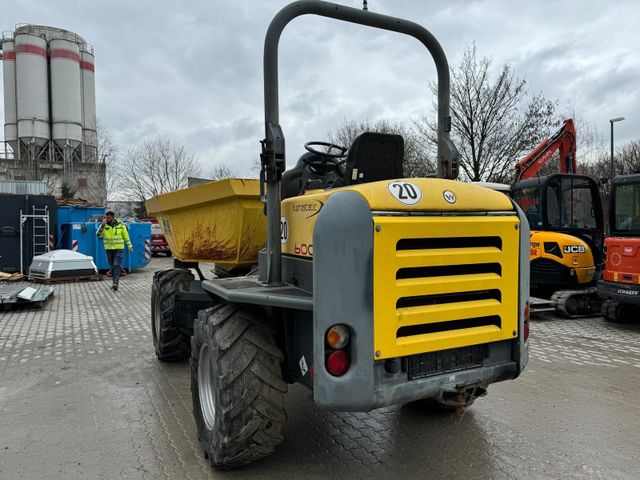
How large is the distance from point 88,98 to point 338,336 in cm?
4754

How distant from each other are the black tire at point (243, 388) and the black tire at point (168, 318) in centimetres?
236

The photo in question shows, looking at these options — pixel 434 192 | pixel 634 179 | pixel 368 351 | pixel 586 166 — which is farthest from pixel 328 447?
pixel 586 166

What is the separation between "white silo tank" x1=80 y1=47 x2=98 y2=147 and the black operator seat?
45007 mm

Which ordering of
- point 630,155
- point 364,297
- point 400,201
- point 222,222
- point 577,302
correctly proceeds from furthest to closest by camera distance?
point 630,155 → point 577,302 → point 222,222 → point 400,201 → point 364,297

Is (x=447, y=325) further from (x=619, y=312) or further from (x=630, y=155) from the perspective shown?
(x=630, y=155)

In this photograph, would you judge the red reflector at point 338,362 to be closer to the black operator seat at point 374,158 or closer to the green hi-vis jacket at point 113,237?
the black operator seat at point 374,158

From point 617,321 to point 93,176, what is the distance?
3665cm

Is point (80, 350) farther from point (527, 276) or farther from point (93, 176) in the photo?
point (93, 176)

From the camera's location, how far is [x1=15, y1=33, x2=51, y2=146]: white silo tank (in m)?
40.2

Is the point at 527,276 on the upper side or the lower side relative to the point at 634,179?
lower

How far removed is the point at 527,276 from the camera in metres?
3.25

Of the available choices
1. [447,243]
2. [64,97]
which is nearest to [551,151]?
[447,243]

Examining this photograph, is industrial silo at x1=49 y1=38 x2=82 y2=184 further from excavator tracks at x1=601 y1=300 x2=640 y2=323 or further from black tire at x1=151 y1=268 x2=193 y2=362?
excavator tracks at x1=601 y1=300 x2=640 y2=323

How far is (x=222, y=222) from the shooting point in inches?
181
